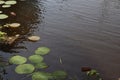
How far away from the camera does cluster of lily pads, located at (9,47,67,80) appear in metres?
4.43

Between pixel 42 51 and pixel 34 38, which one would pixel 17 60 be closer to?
pixel 42 51

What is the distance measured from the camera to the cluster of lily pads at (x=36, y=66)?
4.43 m

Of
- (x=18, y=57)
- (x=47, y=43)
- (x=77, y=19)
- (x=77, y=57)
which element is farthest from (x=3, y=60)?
(x=77, y=19)

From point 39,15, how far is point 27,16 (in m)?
0.35

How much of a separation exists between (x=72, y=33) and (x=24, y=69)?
1.89 m

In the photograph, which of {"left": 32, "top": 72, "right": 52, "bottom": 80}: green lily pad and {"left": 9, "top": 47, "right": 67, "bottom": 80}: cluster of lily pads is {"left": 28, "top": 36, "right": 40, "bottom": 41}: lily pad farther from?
{"left": 32, "top": 72, "right": 52, "bottom": 80}: green lily pad

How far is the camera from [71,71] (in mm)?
4672

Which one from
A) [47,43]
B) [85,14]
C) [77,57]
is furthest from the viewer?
[85,14]

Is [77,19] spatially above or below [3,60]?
above

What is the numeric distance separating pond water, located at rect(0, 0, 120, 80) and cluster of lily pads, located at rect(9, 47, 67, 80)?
0.42 ft

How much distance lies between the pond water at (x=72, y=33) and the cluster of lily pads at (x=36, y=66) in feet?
0.42

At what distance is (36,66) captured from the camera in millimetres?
4719

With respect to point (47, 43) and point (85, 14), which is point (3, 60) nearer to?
point (47, 43)

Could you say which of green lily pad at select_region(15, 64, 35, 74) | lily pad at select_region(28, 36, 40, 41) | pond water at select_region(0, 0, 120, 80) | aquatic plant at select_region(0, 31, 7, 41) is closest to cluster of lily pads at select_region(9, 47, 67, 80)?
green lily pad at select_region(15, 64, 35, 74)
